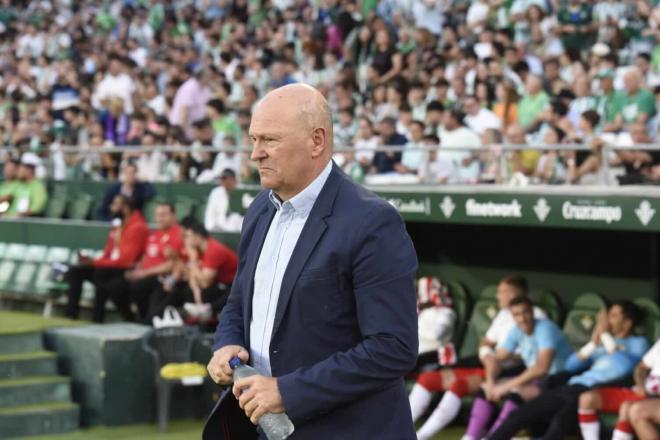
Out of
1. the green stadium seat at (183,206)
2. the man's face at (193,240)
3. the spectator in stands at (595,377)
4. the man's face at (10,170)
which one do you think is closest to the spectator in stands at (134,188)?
the green stadium seat at (183,206)

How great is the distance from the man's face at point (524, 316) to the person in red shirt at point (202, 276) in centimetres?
294

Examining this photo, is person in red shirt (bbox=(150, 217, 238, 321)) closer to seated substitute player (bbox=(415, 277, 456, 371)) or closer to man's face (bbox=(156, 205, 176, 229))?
man's face (bbox=(156, 205, 176, 229))

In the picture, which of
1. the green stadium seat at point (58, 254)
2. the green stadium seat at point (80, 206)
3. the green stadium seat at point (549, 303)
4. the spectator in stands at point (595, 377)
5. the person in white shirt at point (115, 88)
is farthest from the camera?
the person in white shirt at point (115, 88)

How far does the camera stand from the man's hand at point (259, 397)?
3.50 metres

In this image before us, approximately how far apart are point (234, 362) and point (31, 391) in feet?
27.7

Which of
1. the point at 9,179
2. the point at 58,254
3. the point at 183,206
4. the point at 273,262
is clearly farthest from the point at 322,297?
the point at 9,179

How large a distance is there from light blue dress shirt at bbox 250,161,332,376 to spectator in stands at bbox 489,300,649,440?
6186 millimetres

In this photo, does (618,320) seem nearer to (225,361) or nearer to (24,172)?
(225,361)

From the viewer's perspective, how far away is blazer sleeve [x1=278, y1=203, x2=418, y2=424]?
3508mm

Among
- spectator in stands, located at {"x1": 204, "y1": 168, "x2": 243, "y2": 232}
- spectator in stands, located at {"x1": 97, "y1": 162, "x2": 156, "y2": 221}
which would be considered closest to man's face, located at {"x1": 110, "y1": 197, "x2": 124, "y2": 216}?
spectator in stands, located at {"x1": 97, "y1": 162, "x2": 156, "y2": 221}

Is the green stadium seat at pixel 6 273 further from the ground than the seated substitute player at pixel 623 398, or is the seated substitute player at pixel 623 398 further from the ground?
the green stadium seat at pixel 6 273

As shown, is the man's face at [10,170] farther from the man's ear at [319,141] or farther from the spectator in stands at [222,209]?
the man's ear at [319,141]

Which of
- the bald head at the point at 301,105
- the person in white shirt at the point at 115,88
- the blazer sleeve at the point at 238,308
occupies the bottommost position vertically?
the blazer sleeve at the point at 238,308

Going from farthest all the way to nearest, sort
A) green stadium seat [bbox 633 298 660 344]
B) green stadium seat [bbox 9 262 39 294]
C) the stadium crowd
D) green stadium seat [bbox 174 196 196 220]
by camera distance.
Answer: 1. green stadium seat [bbox 9 262 39 294]
2. green stadium seat [bbox 174 196 196 220]
3. the stadium crowd
4. green stadium seat [bbox 633 298 660 344]
